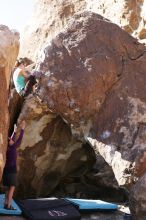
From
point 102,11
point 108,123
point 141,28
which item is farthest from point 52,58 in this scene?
point 102,11

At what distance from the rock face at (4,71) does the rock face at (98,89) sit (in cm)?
187

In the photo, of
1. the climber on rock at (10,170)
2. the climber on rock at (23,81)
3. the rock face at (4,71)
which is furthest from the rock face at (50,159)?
the rock face at (4,71)

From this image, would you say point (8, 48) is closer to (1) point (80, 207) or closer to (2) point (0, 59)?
(2) point (0, 59)

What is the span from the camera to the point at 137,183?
7.48 metres

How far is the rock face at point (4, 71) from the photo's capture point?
653 cm

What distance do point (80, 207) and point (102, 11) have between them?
7.54 meters

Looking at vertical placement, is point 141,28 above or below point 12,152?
above

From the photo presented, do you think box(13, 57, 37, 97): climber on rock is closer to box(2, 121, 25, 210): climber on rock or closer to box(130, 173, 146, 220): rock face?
box(2, 121, 25, 210): climber on rock

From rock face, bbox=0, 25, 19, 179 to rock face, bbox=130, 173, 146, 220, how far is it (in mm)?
2399

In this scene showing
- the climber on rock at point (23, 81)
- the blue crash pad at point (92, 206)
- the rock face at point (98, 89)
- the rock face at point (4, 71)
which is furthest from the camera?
the climber on rock at point (23, 81)

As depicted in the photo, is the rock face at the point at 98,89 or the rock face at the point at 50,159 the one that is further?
the rock face at the point at 50,159

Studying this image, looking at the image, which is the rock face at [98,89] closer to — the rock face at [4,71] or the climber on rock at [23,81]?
the climber on rock at [23,81]

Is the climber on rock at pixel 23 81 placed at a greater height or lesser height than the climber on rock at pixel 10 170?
greater

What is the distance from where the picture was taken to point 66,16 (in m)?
14.3
